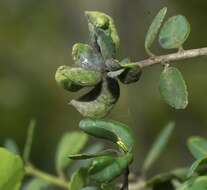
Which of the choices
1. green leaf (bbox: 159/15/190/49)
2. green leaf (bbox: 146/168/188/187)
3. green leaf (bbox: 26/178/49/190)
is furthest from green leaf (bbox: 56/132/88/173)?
green leaf (bbox: 159/15/190/49)

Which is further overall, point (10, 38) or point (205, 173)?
point (10, 38)

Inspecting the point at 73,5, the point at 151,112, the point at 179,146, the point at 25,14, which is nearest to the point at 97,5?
the point at 73,5

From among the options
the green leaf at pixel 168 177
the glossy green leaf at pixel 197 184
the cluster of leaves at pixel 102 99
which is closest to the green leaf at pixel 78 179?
the cluster of leaves at pixel 102 99

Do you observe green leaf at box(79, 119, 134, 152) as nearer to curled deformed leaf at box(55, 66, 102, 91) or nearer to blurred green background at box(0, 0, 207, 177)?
curled deformed leaf at box(55, 66, 102, 91)

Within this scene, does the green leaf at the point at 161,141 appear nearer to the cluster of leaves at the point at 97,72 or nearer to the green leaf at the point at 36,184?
the green leaf at the point at 36,184

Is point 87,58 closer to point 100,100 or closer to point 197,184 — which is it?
point 100,100

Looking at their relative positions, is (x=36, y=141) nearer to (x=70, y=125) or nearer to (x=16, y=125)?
(x=16, y=125)
